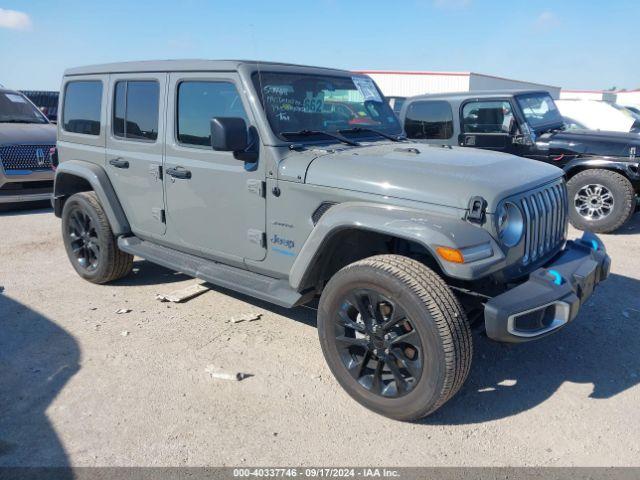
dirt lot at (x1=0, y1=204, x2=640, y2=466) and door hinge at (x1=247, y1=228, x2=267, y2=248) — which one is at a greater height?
door hinge at (x1=247, y1=228, x2=267, y2=248)

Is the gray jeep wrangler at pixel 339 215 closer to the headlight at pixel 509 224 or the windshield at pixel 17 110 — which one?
the headlight at pixel 509 224

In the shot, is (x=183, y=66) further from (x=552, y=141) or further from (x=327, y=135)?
(x=552, y=141)

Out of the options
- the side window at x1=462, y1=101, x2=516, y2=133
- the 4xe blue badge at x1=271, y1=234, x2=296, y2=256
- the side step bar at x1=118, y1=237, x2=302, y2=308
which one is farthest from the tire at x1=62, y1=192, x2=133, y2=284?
the side window at x1=462, y1=101, x2=516, y2=133

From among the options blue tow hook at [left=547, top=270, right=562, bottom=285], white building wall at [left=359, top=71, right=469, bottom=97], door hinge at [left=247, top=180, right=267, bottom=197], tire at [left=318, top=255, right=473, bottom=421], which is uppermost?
white building wall at [left=359, top=71, right=469, bottom=97]

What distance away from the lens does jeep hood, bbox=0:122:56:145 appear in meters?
8.34

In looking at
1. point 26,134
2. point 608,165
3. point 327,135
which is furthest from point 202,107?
point 26,134

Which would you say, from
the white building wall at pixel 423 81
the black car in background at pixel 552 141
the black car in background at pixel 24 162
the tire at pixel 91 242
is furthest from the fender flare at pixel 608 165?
the white building wall at pixel 423 81

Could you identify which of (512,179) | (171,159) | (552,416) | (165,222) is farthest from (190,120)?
(552,416)

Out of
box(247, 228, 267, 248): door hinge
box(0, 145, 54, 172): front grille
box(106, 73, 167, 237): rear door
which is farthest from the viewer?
box(0, 145, 54, 172): front grille

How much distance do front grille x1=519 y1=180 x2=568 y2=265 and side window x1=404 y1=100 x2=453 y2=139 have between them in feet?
14.7

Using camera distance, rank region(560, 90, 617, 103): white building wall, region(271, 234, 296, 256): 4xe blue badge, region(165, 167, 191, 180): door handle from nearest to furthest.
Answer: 1. region(271, 234, 296, 256): 4xe blue badge
2. region(165, 167, 191, 180): door handle
3. region(560, 90, 617, 103): white building wall

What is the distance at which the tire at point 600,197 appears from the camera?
675 cm

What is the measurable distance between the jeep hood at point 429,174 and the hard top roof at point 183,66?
923mm

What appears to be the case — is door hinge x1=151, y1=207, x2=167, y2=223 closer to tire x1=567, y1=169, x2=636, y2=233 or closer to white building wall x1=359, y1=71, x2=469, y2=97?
tire x1=567, y1=169, x2=636, y2=233
